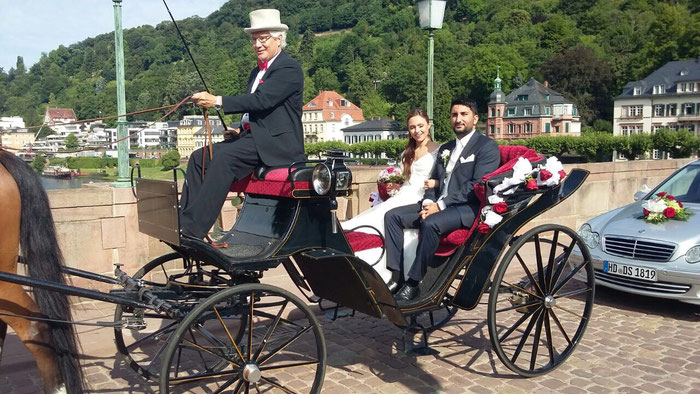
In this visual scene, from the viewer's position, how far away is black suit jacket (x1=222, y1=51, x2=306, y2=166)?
430 centimetres

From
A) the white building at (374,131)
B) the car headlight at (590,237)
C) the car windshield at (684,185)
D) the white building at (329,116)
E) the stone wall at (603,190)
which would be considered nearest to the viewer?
the car headlight at (590,237)

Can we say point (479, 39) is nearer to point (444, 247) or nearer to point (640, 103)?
point (640, 103)

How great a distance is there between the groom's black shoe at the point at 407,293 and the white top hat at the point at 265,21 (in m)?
2.22

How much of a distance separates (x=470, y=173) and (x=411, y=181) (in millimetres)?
649

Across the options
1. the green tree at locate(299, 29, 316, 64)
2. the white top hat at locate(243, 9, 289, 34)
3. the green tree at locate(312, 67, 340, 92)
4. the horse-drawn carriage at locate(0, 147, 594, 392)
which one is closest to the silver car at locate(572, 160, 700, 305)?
the horse-drawn carriage at locate(0, 147, 594, 392)

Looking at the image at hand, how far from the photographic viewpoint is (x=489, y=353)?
567 centimetres

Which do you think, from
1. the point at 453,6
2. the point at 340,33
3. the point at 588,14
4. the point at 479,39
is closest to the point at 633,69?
the point at 588,14

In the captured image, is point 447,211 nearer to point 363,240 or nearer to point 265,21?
point 363,240

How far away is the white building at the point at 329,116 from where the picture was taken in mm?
124625

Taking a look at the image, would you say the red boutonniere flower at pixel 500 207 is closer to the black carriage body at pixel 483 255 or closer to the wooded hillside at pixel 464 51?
the black carriage body at pixel 483 255

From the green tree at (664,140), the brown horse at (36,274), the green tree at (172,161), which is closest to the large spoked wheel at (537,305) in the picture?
the green tree at (172,161)

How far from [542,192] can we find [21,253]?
394 cm

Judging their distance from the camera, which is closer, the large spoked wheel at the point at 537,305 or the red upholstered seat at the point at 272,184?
the red upholstered seat at the point at 272,184

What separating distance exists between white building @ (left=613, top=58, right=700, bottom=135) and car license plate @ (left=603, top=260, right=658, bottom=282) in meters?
80.9
